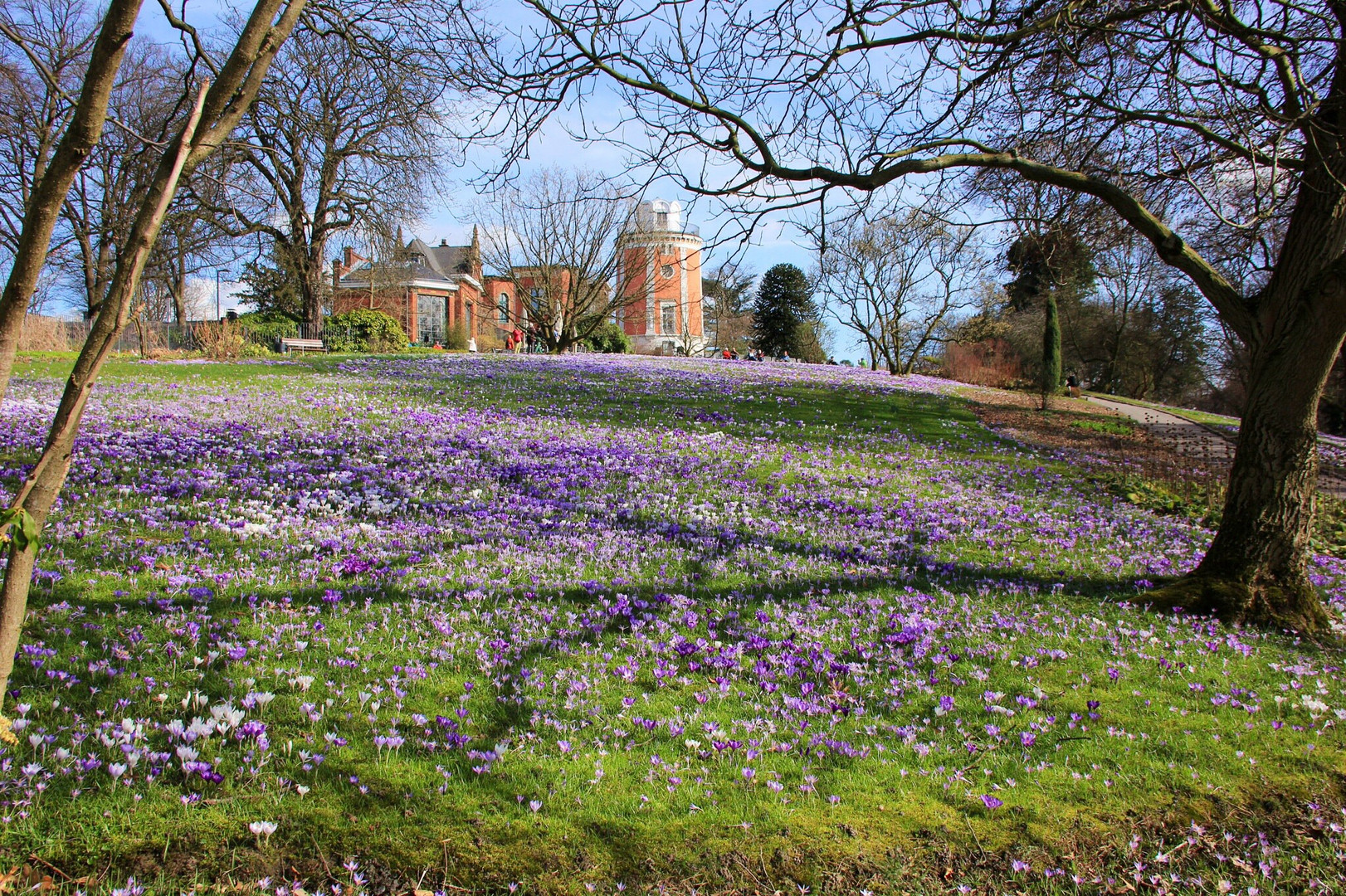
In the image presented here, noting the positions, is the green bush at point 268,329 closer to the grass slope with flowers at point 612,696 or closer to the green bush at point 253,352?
the green bush at point 253,352

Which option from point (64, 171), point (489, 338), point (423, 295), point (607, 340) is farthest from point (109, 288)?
point (423, 295)

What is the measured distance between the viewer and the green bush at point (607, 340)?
149ft

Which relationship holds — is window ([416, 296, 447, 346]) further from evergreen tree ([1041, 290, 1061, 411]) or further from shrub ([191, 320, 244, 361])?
evergreen tree ([1041, 290, 1061, 411])

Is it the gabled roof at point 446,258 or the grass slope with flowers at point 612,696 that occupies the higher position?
the gabled roof at point 446,258

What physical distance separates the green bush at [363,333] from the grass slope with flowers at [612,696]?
899 inches

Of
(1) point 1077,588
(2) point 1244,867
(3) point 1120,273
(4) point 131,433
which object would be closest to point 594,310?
(3) point 1120,273

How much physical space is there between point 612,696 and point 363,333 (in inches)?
1223

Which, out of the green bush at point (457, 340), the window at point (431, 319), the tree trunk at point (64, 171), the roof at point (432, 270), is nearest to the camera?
the tree trunk at point (64, 171)

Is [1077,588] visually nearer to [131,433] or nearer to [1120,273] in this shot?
[131,433]

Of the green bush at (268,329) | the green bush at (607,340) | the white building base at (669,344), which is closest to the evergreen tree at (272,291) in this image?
the green bush at (268,329)

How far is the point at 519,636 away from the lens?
15.7 ft

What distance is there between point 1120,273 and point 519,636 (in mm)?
47936

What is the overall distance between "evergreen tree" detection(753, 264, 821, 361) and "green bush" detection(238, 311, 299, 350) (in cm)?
4642

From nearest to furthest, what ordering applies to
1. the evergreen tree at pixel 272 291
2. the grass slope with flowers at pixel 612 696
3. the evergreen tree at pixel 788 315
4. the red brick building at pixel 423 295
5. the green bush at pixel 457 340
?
1. the grass slope with flowers at pixel 612 696
2. the evergreen tree at pixel 272 291
3. the green bush at pixel 457 340
4. the red brick building at pixel 423 295
5. the evergreen tree at pixel 788 315
